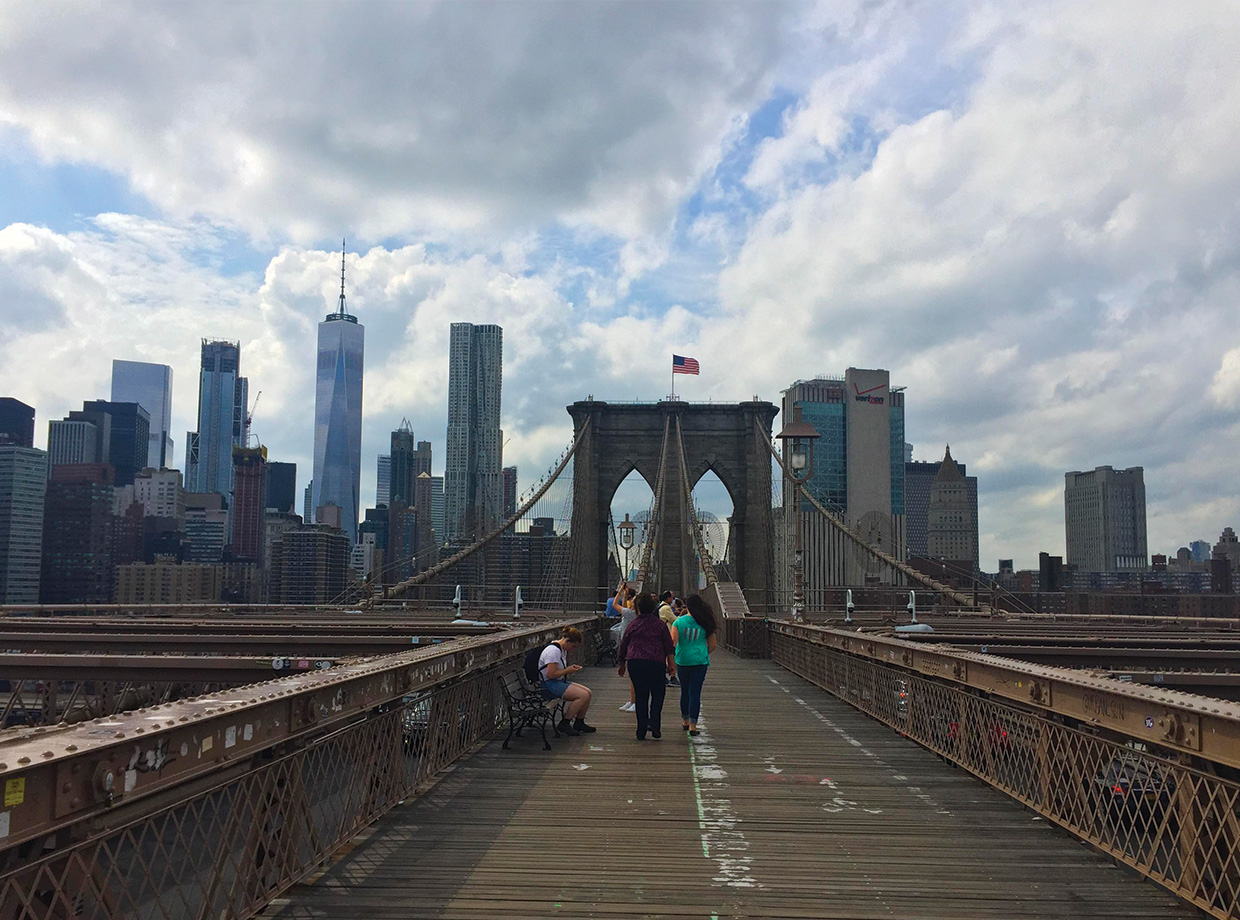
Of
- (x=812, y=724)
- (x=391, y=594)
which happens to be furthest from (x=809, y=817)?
(x=391, y=594)

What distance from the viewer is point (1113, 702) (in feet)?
17.1

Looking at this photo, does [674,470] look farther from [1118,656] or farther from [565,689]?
[565,689]

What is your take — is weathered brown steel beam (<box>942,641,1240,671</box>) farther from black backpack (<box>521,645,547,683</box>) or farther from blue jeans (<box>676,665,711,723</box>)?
black backpack (<box>521,645,547,683</box>)

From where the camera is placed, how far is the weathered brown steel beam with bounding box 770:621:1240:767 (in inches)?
172

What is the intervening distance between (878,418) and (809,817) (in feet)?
646

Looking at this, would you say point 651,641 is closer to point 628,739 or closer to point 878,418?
point 628,739

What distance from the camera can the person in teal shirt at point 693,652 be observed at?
10.3 m

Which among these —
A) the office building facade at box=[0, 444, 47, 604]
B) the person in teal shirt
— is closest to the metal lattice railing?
the person in teal shirt

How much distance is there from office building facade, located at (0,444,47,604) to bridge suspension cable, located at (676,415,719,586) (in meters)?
96.7

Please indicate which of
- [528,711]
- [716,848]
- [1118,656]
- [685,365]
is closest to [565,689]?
[528,711]

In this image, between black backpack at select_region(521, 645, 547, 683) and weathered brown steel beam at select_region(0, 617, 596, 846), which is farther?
black backpack at select_region(521, 645, 547, 683)

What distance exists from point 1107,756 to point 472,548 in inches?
1796

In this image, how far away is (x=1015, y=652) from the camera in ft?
40.9

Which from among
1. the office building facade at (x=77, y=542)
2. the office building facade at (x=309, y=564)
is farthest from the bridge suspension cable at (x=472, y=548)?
the office building facade at (x=77, y=542)
